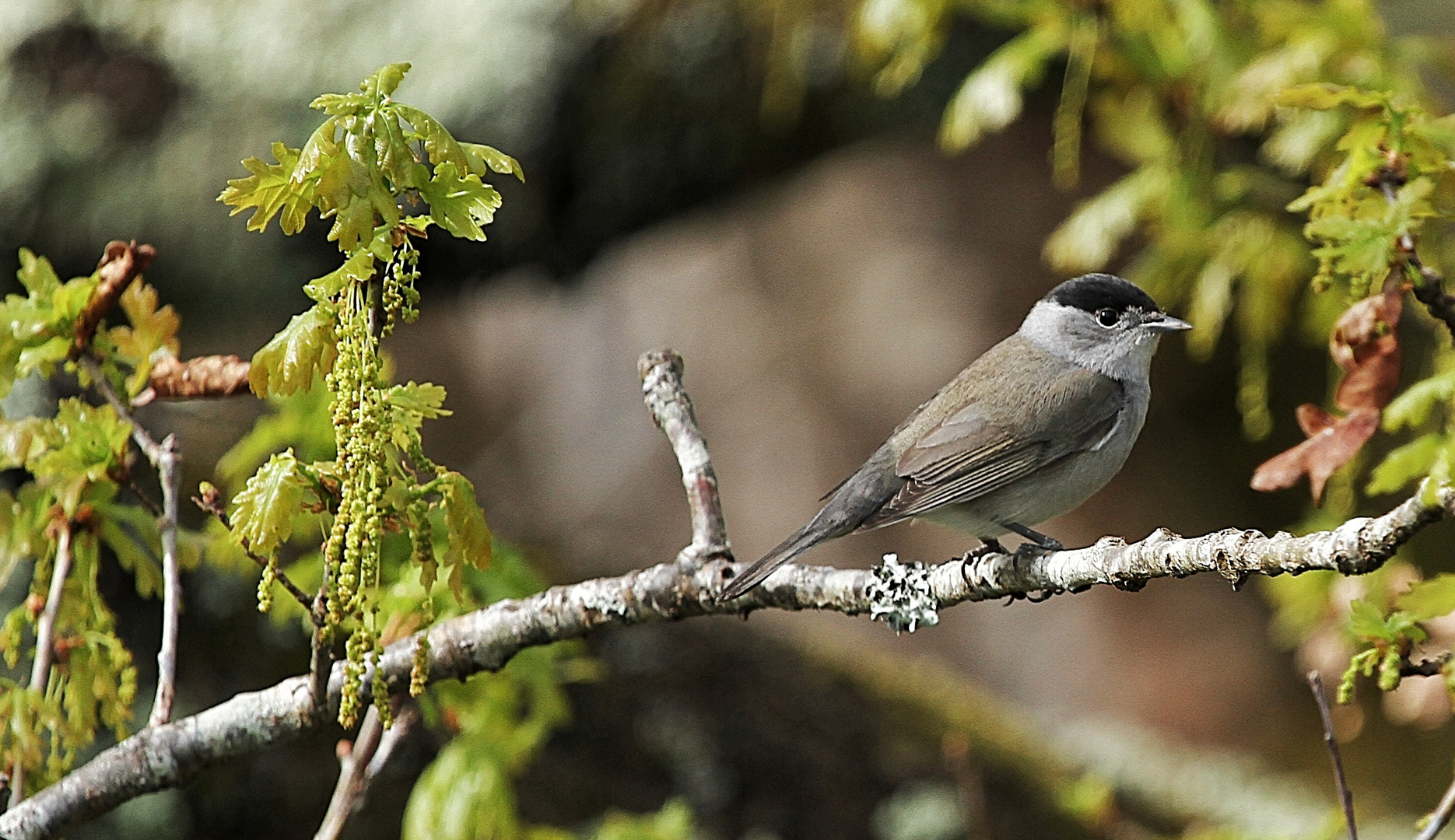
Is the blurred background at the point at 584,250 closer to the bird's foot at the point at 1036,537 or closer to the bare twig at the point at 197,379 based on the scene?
the bird's foot at the point at 1036,537

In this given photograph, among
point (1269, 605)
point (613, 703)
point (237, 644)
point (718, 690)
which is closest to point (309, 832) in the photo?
point (237, 644)

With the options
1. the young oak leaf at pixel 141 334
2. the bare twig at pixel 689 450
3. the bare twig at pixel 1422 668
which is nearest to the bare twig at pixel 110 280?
the young oak leaf at pixel 141 334

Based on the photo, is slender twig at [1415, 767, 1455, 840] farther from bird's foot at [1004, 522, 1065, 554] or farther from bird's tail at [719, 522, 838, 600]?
bird's tail at [719, 522, 838, 600]

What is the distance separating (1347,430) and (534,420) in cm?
867

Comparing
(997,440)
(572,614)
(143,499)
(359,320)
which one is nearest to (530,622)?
(572,614)

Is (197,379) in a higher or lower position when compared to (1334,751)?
higher

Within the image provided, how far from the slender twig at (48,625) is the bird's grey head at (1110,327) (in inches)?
93.4

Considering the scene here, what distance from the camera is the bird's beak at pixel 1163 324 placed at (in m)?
3.12

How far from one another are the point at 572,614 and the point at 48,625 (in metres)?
0.80

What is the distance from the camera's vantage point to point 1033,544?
2512 mm

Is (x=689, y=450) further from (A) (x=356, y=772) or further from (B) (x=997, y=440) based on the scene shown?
(B) (x=997, y=440)

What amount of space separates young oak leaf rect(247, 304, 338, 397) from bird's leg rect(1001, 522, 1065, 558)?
1.11 meters

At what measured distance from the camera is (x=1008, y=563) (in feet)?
6.57

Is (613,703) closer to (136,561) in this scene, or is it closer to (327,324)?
(136,561)
